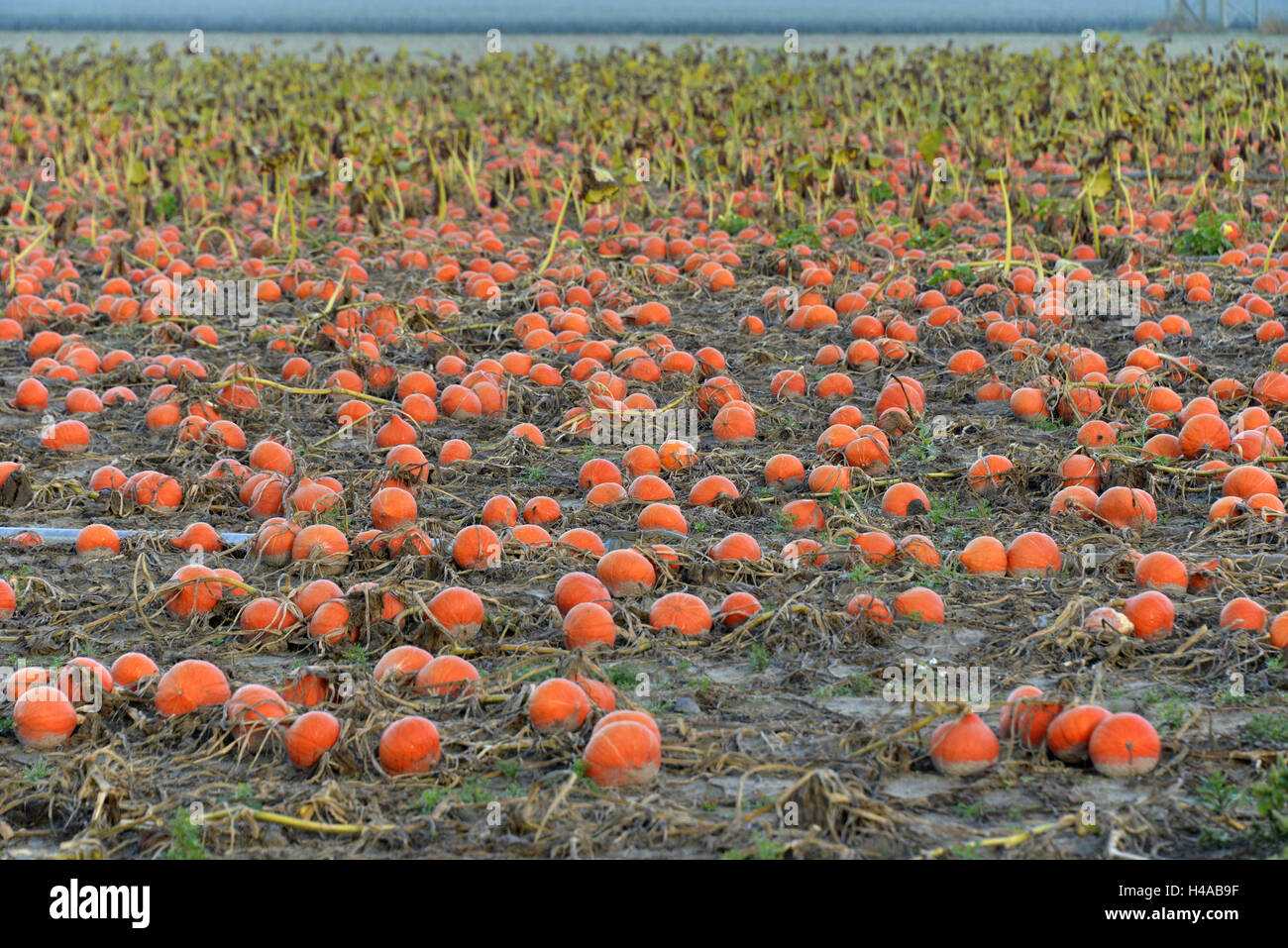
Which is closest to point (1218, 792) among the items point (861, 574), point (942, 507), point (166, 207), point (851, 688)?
point (851, 688)

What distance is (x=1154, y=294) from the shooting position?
8.23 m

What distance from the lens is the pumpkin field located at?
329cm

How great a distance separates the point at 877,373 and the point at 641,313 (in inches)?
60.9

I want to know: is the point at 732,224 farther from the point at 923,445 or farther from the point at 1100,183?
the point at 923,445

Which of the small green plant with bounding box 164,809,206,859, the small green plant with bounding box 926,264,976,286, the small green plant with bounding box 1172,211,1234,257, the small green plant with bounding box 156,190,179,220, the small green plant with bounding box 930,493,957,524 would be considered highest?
the small green plant with bounding box 156,190,179,220

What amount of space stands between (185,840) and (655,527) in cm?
218

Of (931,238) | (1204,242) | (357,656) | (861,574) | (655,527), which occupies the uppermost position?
(931,238)

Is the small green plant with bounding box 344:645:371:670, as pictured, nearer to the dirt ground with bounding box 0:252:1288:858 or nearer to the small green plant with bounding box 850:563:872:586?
the dirt ground with bounding box 0:252:1288:858

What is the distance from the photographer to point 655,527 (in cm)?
491

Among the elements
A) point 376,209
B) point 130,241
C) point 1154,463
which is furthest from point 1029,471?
point 130,241

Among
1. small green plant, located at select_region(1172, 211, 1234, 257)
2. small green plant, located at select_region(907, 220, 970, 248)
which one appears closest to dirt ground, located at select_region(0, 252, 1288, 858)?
small green plant, located at select_region(907, 220, 970, 248)

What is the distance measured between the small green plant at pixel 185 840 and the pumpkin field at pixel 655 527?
1cm

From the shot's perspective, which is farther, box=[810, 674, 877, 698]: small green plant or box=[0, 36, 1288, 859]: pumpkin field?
box=[810, 674, 877, 698]: small green plant

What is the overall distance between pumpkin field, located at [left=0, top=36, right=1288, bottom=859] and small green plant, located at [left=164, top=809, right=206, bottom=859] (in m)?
0.01
